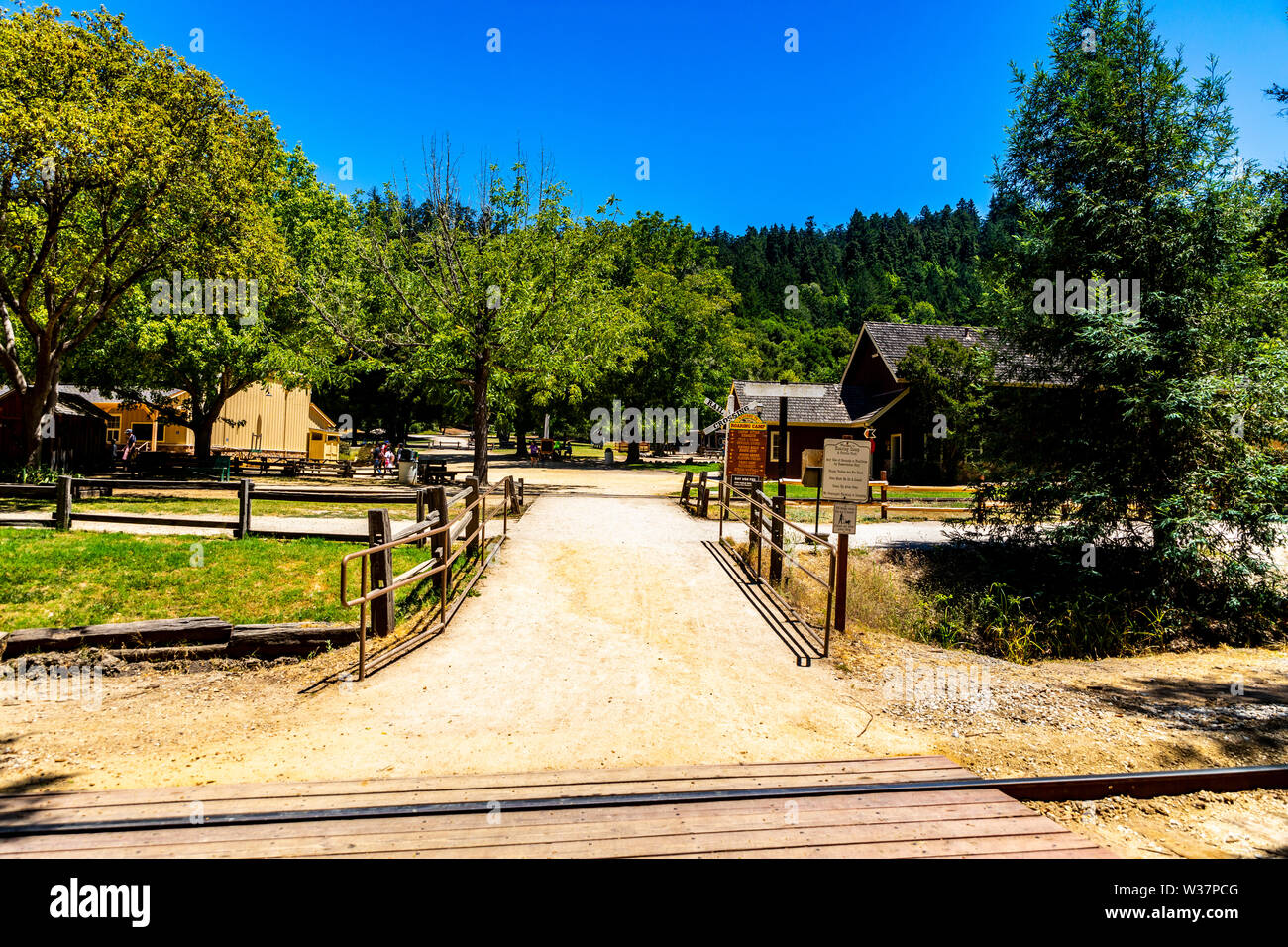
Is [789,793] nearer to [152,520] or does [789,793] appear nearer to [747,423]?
[152,520]

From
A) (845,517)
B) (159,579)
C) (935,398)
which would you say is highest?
(935,398)

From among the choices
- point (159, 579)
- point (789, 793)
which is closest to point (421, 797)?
point (789, 793)

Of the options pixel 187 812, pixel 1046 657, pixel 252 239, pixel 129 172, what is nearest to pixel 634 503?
pixel 1046 657

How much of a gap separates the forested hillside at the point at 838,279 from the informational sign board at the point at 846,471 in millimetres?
56396

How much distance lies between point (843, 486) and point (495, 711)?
225 inches

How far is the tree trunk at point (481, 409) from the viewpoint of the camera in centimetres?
2169

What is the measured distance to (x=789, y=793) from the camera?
15.4ft

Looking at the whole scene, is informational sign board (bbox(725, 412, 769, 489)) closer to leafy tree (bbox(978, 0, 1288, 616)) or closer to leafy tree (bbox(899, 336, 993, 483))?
leafy tree (bbox(899, 336, 993, 483))

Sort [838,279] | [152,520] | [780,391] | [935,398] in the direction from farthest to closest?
[838,279] → [780,391] → [935,398] → [152,520]

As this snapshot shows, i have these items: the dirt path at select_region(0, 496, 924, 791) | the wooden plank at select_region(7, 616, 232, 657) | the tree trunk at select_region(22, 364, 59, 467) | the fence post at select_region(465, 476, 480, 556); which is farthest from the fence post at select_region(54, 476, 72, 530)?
the tree trunk at select_region(22, 364, 59, 467)

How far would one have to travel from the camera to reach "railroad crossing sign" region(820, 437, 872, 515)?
958 centimetres

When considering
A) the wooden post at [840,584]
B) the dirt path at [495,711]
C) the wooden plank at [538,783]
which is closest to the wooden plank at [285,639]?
the dirt path at [495,711]

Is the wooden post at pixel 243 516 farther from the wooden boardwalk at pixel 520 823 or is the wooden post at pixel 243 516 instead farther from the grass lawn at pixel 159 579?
the wooden boardwalk at pixel 520 823
